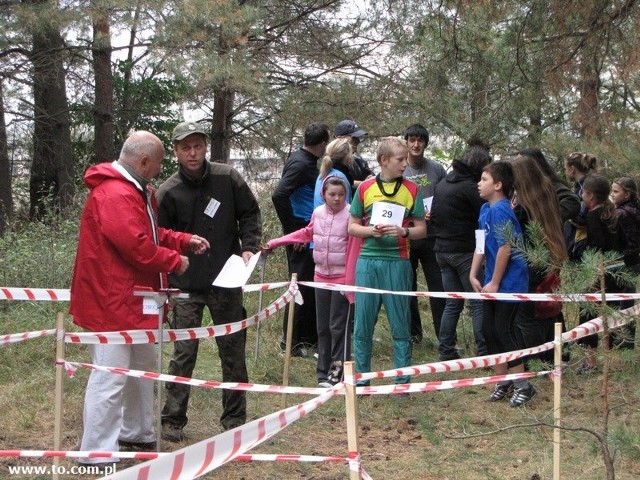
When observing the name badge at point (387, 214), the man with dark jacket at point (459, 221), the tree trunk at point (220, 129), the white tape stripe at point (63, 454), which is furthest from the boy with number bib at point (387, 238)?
the tree trunk at point (220, 129)

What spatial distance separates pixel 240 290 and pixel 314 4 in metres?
11.1

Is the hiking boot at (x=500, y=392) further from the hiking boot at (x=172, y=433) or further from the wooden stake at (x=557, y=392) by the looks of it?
the hiking boot at (x=172, y=433)

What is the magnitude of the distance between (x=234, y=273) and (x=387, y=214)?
4.90ft

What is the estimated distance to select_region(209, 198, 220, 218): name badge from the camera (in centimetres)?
583

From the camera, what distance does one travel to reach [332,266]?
711 cm

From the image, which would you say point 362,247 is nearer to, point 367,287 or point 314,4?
point 367,287

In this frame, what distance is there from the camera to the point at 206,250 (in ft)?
18.7

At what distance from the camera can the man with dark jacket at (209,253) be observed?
227 inches

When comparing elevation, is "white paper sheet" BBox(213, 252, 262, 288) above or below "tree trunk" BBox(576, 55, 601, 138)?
below

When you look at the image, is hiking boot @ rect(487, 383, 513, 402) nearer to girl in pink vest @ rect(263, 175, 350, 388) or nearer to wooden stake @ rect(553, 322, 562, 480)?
girl in pink vest @ rect(263, 175, 350, 388)

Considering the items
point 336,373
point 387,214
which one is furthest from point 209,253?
point 336,373

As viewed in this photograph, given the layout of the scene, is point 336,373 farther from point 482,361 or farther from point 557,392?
point 557,392

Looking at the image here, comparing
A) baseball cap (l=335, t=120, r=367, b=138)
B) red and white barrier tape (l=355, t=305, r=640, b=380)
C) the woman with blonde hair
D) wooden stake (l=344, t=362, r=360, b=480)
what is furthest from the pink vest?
wooden stake (l=344, t=362, r=360, b=480)

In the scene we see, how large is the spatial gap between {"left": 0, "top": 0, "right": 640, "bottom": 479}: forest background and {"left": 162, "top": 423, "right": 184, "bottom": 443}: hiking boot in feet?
0.81
